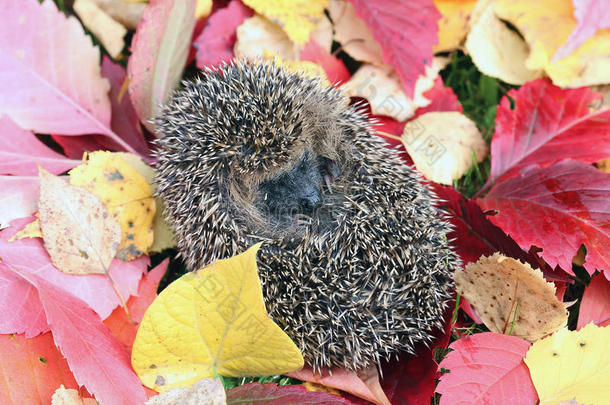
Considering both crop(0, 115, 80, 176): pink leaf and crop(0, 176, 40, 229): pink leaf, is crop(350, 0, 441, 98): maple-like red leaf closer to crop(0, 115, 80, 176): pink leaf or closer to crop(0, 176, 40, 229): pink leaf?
crop(0, 115, 80, 176): pink leaf

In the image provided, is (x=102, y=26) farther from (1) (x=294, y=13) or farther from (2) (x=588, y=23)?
(2) (x=588, y=23)

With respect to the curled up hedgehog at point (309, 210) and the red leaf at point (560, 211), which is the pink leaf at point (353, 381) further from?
the red leaf at point (560, 211)

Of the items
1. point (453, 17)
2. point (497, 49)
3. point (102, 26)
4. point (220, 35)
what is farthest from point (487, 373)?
point (102, 26)

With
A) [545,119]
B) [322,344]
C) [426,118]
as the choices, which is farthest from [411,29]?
[322,344]

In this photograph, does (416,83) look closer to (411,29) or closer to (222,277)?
(411,29)

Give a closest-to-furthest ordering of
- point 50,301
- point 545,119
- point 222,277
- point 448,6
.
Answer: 1. point 222,277
2. point 50,301
3. point 545,119
4. point 448,6

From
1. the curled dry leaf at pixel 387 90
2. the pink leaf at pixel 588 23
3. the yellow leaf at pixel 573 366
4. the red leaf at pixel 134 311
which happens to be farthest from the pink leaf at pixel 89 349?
the pink leaf at pixel 588 23

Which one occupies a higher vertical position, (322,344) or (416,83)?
(416,83)
